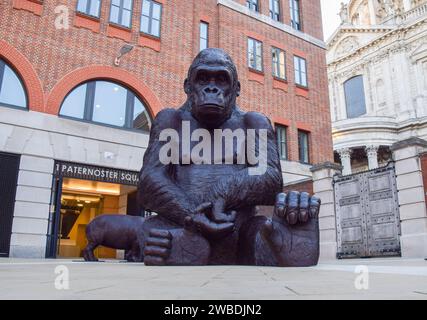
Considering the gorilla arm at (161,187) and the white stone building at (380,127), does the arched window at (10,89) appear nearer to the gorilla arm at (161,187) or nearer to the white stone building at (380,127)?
the gorilla arm at (161,187)

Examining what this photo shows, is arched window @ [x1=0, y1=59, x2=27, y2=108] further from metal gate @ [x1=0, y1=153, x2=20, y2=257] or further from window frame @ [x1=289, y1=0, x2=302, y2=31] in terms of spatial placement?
window frame @ [x1=289, y1=0, x2=302, y2=31]

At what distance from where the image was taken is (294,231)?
300 cm

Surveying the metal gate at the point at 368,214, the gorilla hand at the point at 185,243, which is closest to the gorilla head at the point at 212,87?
the gorilla hand at the point at 185,243

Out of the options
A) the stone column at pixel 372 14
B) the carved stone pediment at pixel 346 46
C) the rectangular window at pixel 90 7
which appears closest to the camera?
the rectangular window at pixel 90 7

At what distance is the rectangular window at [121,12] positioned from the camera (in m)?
13.1

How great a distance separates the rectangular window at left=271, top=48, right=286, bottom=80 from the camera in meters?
17.0

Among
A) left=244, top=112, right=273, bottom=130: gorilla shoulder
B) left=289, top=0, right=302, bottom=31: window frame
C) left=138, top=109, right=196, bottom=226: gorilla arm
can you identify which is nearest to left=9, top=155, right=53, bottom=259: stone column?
left=138, top=109, right=196, bottom=226: gorilla arm

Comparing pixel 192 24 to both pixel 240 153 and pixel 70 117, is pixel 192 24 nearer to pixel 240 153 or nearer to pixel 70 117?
pixel 70 117

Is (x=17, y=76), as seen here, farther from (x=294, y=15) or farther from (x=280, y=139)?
(x=294, y=15)

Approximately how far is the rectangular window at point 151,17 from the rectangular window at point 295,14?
7.26 metres

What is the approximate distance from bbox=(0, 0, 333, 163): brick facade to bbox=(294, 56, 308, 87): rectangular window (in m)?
0.25

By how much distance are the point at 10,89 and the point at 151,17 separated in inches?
218
